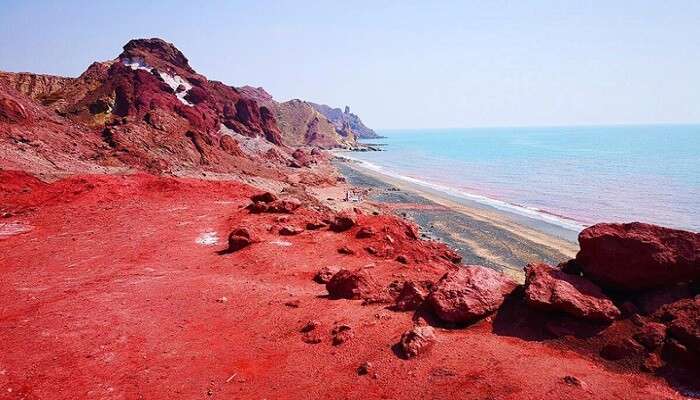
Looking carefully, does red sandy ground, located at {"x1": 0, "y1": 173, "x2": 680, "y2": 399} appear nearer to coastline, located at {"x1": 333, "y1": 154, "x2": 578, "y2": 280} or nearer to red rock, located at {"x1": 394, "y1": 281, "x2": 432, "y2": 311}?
red rock, located at {"x1": 394, "y1": 281, "x2": 432, "y2": 311}

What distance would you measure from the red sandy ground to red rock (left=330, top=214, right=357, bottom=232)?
53 cm

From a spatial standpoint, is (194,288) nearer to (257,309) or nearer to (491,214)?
(257,309)

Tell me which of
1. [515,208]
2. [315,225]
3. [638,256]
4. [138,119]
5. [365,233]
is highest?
[138,119]

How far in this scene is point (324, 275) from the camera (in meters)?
12.9

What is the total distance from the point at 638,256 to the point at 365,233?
30.8 feet

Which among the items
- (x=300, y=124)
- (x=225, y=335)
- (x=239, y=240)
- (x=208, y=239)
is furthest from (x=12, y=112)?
(x=300, y=124)

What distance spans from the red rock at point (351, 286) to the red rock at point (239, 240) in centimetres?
538

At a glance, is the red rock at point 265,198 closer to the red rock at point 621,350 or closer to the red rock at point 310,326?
the red rock at point 310,326

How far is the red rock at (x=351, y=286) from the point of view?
11.1 metres

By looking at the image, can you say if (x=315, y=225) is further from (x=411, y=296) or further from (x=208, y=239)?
(x=411, y=296)

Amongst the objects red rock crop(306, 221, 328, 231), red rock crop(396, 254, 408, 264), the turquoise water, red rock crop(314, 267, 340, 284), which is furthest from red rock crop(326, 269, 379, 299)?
the turquoise water

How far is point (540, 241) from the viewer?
29.5 metres

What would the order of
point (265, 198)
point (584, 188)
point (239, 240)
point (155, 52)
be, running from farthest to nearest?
point (155, 52) < point (584, 188) < point (265, 198) < point (239, 240)

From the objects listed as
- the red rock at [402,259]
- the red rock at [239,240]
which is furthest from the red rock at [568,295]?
the red rock at [239,240]
